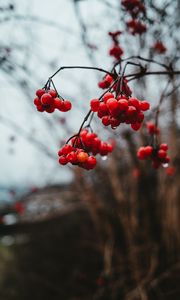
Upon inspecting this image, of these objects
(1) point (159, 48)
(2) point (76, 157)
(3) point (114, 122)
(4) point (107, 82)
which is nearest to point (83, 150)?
(2) point (76, 157)

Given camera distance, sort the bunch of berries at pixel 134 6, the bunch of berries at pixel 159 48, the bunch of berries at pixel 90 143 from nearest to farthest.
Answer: the bunch of berries at pixel 90 143 → the bunch of berries at pixel 134 6 → the bunch of berries at pixel 159 48

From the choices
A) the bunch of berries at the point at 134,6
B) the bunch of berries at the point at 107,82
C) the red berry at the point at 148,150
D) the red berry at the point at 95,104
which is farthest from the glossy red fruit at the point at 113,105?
the bunch of berries at the point at 134,6

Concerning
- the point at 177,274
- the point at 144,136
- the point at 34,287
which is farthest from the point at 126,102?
the point at 34,287

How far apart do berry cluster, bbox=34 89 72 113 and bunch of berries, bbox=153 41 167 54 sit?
184cm

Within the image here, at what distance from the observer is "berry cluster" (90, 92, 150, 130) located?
3.84ft

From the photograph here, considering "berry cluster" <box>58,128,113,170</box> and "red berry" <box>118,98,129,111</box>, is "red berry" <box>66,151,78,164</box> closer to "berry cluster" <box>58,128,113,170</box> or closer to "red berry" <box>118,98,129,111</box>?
"berry cluster" <box>58,128,113,170</box>

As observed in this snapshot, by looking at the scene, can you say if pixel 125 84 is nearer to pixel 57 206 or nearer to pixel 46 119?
pixel 46 119

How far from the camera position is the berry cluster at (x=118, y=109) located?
46.1 inches

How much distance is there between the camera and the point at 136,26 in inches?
100

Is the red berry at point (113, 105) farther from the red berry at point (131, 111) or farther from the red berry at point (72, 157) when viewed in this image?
the red berry at point (72, 157)

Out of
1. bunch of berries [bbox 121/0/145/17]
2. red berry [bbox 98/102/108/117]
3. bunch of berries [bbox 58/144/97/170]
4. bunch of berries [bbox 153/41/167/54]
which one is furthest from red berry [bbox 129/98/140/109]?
bunch of berries [bbox 153/41/167/54]

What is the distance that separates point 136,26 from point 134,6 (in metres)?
0.18

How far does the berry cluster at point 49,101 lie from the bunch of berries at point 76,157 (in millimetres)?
200

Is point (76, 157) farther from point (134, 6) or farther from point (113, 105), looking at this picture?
point (134, 6)
